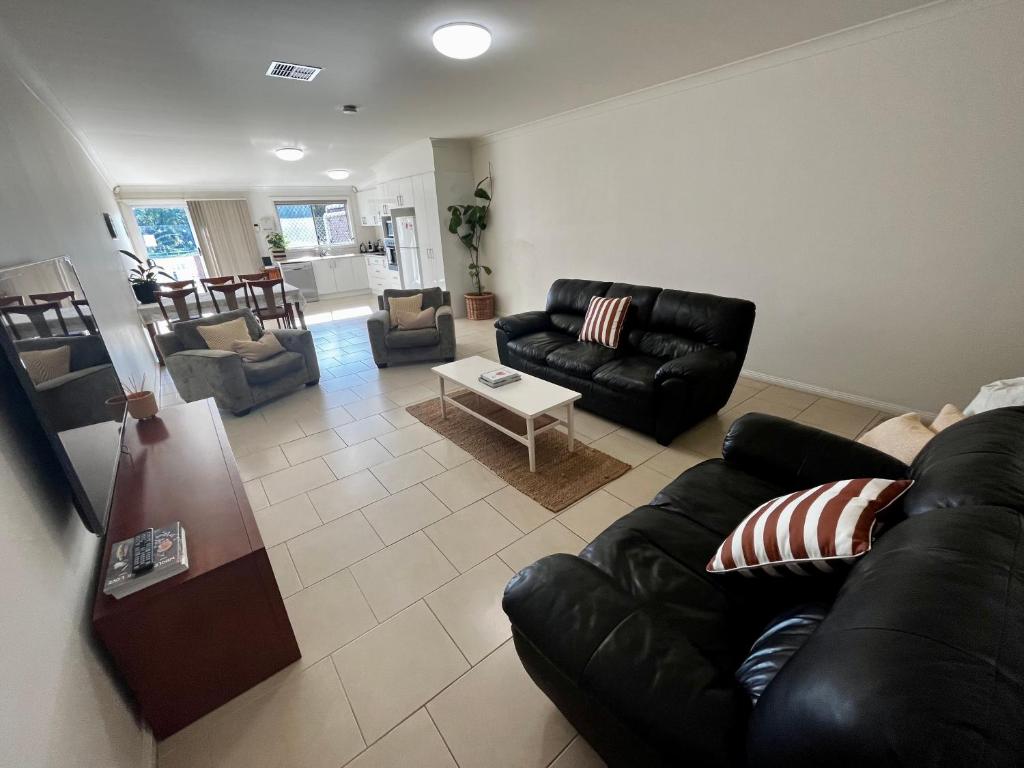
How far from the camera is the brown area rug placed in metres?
2.44

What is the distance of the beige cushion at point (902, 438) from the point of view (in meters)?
1.93

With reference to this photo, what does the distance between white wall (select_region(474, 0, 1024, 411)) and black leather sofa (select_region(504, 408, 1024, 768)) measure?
2.00 meters

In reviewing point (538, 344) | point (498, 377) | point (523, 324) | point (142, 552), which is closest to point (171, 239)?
point (523, 324)

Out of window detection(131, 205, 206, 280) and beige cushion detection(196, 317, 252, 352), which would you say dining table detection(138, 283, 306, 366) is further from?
window detection(131, 205, 206, 280)

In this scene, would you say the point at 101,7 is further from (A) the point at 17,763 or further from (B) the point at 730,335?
(B) the point at 730,335

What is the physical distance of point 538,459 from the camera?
275 centimetres

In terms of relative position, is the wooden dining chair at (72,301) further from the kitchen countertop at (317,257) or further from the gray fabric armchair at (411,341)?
the kitchen countertop at (317,257)

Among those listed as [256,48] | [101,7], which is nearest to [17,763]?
[101,7]

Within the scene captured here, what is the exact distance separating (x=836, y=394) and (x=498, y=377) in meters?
2.67

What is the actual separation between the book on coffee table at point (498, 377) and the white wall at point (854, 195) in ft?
7.01

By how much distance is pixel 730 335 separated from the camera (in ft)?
9.66

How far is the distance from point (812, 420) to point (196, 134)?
20.1 ft

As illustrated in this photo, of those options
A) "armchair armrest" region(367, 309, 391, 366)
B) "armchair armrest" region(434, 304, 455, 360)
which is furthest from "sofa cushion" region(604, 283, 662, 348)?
"armchair armrest" region(367, 309, 391, 366)

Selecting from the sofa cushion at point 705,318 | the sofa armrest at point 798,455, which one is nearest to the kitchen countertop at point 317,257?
the sofa cushion at point 705,318
